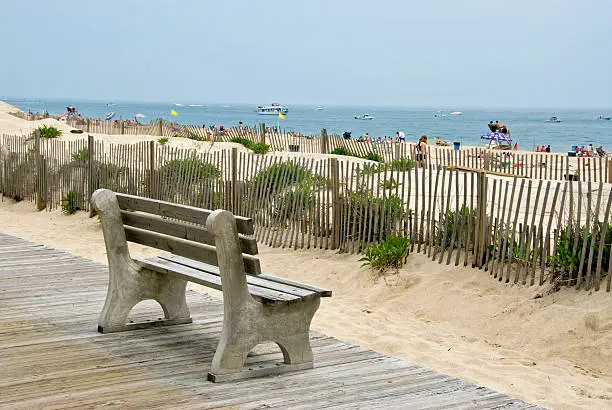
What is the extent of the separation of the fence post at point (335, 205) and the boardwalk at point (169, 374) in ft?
16.1

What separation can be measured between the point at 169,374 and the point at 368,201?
642 centimetres

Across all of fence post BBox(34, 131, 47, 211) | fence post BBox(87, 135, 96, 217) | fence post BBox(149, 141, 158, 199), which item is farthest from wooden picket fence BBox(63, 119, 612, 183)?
fence post BBox(34, 131, 47, 211)

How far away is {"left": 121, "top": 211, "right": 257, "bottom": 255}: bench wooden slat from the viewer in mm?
4574

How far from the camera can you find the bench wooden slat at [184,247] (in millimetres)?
4633

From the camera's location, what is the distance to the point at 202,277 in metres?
5.22

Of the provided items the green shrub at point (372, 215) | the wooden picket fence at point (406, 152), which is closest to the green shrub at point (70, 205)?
the green shrub at point (372, 215)

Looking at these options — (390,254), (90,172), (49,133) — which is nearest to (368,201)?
(390,254)

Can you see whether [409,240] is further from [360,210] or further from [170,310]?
[170,310]

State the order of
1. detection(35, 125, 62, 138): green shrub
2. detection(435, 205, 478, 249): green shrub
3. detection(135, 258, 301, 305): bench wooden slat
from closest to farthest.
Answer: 1. detection(135, 258, 301, 305): bench wooden slat
2. detection(435, 205, 478, 249): green shrub
3. detection(35, 125, 62, 138): green shrub

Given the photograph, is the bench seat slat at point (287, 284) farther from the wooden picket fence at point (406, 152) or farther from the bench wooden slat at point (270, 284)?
the wooden picket fence at point (406, 152)

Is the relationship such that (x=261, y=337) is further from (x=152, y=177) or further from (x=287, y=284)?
(x=152, y=177)

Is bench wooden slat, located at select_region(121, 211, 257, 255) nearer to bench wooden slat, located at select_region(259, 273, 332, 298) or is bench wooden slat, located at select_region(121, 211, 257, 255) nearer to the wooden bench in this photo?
the wooden bench

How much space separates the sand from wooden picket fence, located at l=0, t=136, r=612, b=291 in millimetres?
284

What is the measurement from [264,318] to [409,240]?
5.64 metres
